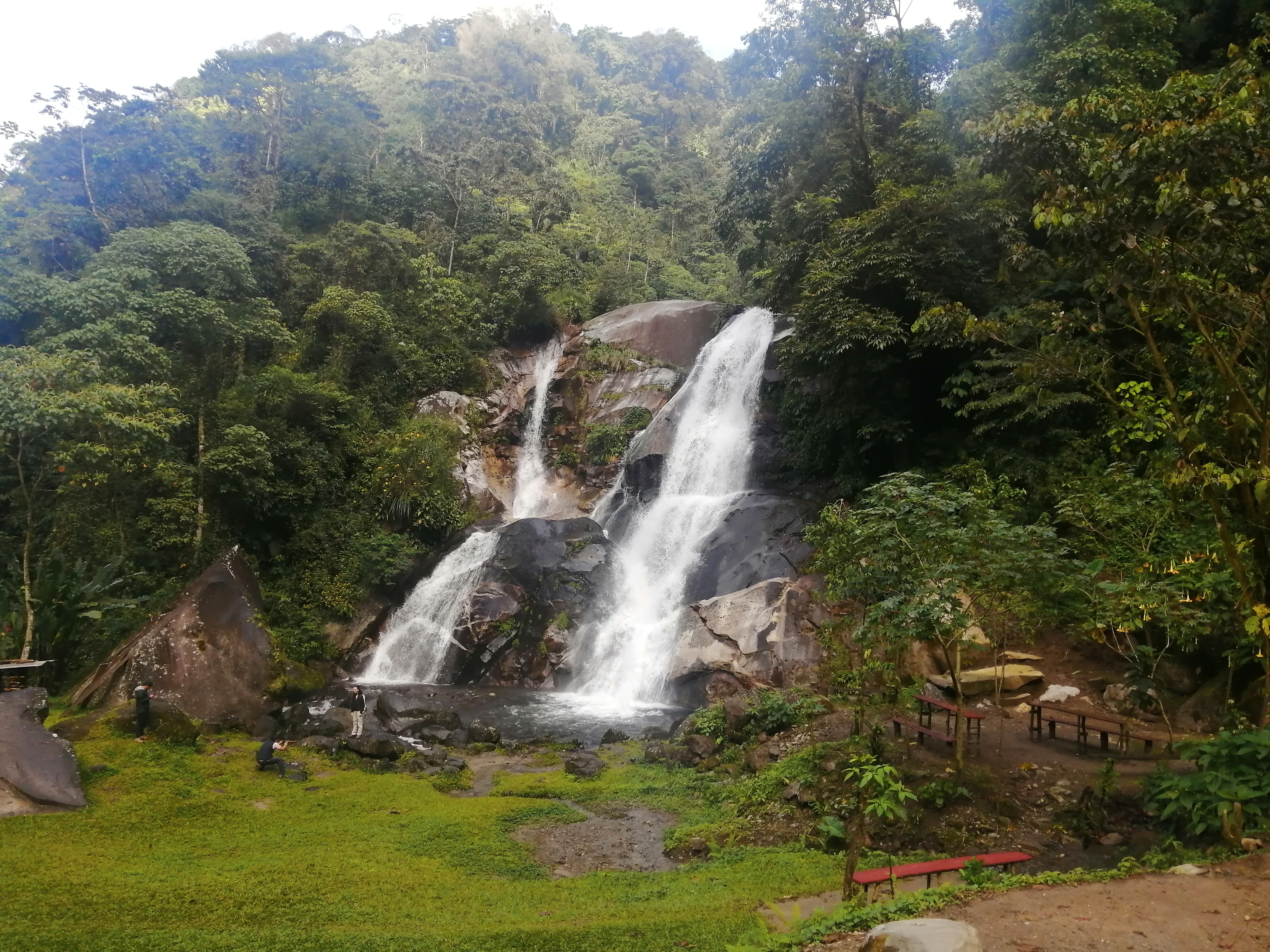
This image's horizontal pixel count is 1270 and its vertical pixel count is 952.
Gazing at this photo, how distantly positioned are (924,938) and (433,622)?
15833mm

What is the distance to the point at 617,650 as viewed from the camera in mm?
16562

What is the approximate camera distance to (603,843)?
8422mm

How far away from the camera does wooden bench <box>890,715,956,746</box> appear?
923 centimetres

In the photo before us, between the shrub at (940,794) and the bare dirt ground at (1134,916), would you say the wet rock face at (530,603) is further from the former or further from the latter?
the bare dirt ground at (1134,916)

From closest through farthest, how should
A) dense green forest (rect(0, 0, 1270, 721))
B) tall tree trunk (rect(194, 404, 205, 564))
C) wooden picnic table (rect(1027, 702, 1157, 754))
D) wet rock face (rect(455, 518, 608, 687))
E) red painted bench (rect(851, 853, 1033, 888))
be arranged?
red painted bench (rect(851, 853, 1033, 888)) < dense green forest (rect(0, 0, 1270, 721)) < wooden picnic table (rect(1027, 702, 1157, 754)) < wet rock face (rect(455, 518, 608, 687)) < tall tree trunk (rect(194, 404, 205, 564))

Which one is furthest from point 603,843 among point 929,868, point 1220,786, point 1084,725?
point 1084,725

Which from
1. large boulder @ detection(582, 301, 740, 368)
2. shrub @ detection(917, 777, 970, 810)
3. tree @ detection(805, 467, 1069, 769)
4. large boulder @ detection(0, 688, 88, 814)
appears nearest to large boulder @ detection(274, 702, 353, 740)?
large boulder @ detection(0, 688, 88, 814)

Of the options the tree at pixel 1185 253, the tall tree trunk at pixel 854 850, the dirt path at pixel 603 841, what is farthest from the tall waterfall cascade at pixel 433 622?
the tree at pixel 1185 253

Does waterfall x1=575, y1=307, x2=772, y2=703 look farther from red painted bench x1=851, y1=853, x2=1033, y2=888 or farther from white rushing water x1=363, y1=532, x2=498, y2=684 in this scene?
red painted bench x1=851, y1=853, x2=1033, y2=888

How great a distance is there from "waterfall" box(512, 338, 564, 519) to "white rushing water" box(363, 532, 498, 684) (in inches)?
120

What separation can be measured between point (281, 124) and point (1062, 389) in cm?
3140

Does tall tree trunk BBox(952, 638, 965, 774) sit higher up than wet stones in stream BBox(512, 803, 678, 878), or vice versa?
tall tree trunk BBox(952, 638, 965, 774)

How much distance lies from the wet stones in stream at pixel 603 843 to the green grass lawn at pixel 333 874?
0.23m

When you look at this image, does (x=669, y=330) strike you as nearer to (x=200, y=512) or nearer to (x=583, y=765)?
(x=200, y=512)
